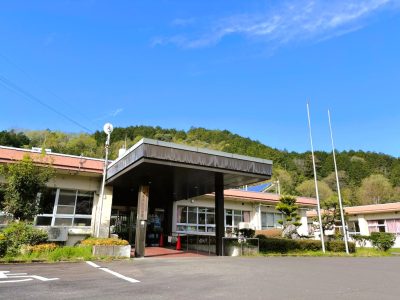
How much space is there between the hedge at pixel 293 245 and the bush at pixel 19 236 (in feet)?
36.4

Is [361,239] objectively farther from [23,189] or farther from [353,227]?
[23,189]

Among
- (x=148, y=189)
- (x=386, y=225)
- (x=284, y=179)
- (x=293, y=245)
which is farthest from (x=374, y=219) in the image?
(x=284, y=179)

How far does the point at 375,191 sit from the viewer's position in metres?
58.2

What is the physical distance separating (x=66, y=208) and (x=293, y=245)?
12514mm

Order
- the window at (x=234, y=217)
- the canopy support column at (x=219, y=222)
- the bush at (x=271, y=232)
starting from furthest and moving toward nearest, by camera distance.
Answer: the window at (x=234, y=217)
the bush at (x=271, y=232)
the canopy support column at (x=219, y=222)

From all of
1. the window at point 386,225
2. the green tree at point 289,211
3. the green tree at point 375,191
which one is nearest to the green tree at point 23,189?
the green tree at point 289,211

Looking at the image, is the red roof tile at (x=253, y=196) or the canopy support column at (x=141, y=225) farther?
the red roof tile at (x=253, y=196)

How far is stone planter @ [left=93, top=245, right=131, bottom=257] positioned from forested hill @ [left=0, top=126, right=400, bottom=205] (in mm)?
33192

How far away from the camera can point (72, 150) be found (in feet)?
160

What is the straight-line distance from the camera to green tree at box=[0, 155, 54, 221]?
1316 cm

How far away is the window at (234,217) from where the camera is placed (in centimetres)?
2700

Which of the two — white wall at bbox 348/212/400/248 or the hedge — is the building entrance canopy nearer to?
the hedge

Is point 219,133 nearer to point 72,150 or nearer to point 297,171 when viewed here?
point 297,171

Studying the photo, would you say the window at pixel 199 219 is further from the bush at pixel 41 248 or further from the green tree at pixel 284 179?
the green tree at pixel 284 179
